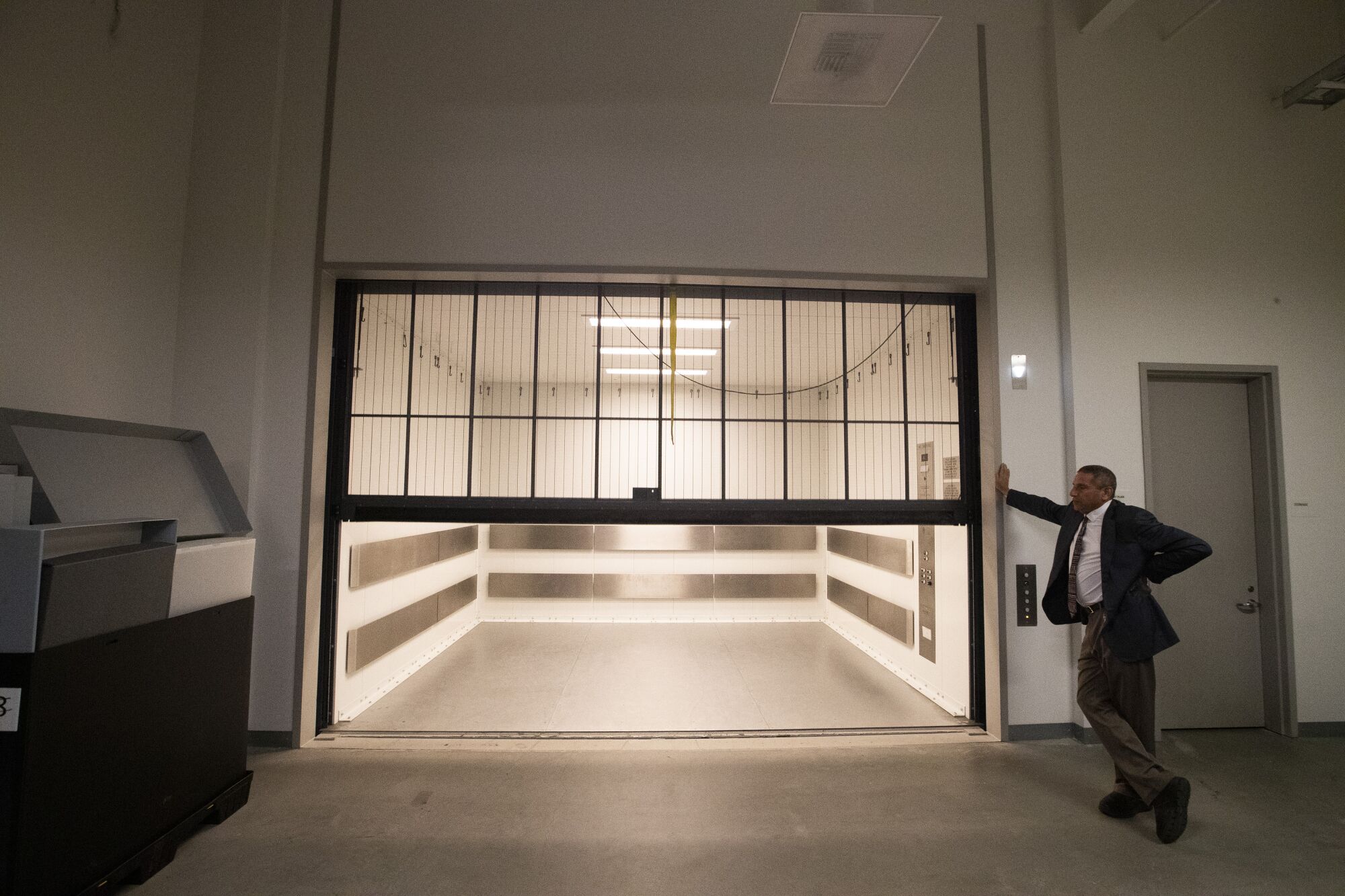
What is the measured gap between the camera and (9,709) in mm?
1769

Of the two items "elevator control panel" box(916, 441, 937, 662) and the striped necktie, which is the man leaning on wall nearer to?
the striped necktie

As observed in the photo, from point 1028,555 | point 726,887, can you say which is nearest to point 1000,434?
point 1028,555

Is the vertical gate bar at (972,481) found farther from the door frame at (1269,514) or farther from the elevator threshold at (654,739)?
the door frame at (1269,514)

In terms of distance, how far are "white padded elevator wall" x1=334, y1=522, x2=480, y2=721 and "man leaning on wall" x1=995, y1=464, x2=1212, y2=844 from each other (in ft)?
13.8

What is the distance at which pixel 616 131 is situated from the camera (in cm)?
372

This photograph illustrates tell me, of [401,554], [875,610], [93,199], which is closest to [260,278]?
[93,199]

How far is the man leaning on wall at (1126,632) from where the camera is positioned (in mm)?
2604

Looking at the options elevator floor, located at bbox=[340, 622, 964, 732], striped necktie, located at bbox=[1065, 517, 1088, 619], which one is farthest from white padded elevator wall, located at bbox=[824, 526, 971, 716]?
striped necktie, located at bbox=[1065, 517, 1088, 619]

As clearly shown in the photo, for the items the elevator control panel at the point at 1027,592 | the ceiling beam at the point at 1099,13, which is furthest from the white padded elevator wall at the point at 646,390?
the ceiling beam at the point at 1099,13

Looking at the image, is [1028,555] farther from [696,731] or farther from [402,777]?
[402,777]

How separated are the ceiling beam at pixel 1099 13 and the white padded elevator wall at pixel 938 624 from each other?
3314 millimetres

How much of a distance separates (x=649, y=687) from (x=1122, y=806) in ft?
10.0

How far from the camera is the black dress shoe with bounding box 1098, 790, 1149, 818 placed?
9.00 feet

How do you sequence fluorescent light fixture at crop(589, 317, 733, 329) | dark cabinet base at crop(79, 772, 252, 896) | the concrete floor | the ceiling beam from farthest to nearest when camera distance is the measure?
1. fluorescent light fixture at crop(589, 317, 733, 329)
2. the ceiling beam
3. the concrete floor
4. dark cabinet base at crop(79, 772, 252, 896)
